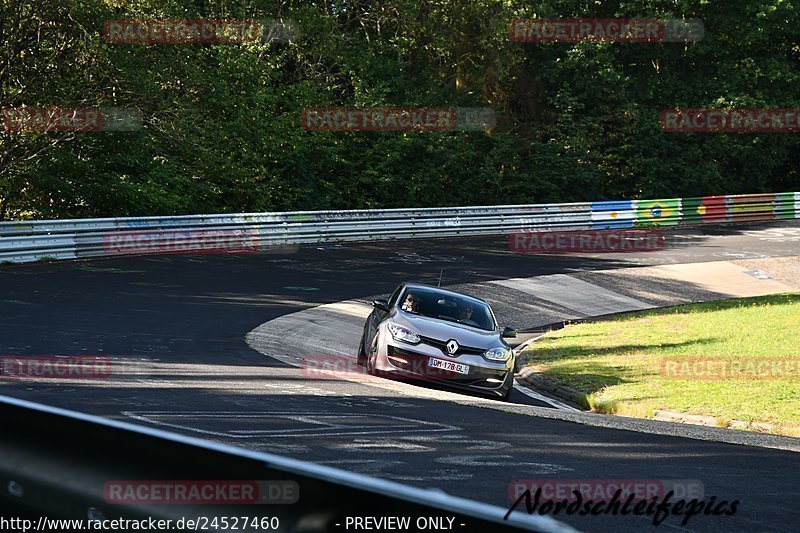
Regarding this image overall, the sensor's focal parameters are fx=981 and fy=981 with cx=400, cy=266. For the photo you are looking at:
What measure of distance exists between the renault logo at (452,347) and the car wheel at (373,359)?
1.10 metres

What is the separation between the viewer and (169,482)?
11.2 feet

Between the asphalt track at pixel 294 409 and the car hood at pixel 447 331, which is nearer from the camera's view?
the asphalt track at pixel 294 409

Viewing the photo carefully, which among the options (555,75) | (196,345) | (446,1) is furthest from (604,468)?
(555,75)

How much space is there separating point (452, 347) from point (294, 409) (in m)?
4.70

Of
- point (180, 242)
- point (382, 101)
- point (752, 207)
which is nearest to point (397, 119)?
point (382, 101)

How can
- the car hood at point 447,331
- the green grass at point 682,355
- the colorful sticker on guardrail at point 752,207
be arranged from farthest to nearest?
the colorful sticker on guardrail at point 752,207
the green grass at point 682,355
the car hood at point 447,331

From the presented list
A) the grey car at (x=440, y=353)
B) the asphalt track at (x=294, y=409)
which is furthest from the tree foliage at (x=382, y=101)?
the grey car at (x=440, y=353)

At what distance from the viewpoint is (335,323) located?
2034cm

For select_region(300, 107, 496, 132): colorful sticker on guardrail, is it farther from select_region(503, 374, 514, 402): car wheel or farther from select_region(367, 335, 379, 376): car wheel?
select_region(503, 374, 514, 402): car wheel

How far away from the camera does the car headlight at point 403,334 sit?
1419 centimetres

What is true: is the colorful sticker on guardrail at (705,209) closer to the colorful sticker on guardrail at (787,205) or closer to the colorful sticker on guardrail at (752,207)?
the colorful sticker on guardrail at (752,207)

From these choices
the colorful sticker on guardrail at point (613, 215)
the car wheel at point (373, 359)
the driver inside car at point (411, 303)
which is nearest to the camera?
the car wheel at point (373, 359)

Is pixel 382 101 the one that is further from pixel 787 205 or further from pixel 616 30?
pixel 787 205

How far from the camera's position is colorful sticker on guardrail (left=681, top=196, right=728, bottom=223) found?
44188 millimetres
